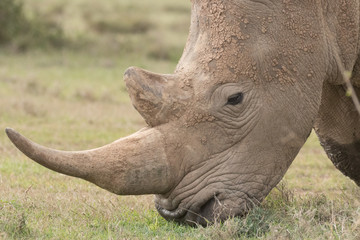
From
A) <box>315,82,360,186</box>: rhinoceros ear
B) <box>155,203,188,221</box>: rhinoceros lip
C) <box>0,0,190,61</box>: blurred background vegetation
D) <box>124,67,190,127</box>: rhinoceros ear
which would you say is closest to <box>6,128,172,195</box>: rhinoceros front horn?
<box>124,67,190,127</box>: rhinoceros ear

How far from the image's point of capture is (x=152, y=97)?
488 cm

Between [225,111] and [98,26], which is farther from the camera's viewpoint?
[98,26]

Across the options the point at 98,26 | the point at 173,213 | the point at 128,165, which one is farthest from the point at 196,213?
the point at 98,26

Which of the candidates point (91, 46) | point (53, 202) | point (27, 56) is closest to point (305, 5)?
point (53, 202)

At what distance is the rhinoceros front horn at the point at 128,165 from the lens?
4625 mm

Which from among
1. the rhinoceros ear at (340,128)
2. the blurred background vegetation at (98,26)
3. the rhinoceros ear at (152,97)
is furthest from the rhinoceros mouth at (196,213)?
the blurred background vegetation at (98,26)

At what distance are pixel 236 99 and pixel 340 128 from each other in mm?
1712

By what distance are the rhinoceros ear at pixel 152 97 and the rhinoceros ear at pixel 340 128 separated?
5.46 feet

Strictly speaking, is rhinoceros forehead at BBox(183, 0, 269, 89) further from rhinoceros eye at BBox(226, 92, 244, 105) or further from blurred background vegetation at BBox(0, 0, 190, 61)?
blurred background vegetation at BBox(0, 0, 190, 61)

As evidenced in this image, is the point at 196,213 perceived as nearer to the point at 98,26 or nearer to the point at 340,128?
the point at 340,128

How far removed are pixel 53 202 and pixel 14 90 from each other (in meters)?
6.80

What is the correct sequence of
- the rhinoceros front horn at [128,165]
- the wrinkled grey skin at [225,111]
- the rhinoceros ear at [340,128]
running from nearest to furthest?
the rhinoceros front horn at [128,165] → the wrinkled grey skin at [225,111] → the rhinoceros ear at [340,128]

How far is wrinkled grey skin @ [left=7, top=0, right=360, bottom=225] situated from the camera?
15.7 ft

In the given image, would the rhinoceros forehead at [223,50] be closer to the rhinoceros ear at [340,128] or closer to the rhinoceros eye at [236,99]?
the rhinoceros eye at [236,99]
